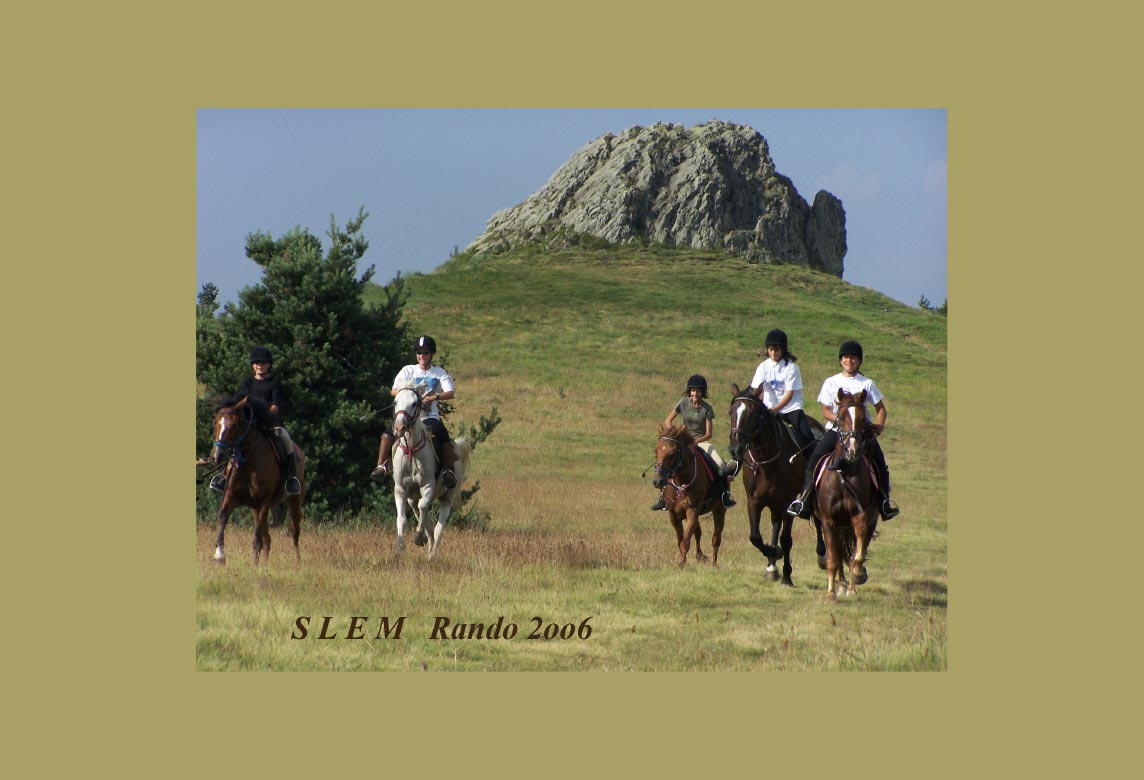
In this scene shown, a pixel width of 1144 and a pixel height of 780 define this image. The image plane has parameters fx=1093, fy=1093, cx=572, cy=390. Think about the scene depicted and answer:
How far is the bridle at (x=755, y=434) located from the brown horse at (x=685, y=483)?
5.50 feet

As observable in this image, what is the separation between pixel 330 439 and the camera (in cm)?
2009

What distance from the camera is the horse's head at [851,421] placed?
13.3 meters

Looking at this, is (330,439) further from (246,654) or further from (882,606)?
(882,606)

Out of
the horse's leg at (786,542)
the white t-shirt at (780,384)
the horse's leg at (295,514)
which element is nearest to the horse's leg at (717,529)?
the horse's leg at (786,542)

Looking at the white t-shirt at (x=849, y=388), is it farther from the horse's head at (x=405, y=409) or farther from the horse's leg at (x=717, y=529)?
the horse's head at (x=405, y=409)

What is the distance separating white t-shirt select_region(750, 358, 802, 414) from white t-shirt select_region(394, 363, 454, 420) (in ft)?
15.2

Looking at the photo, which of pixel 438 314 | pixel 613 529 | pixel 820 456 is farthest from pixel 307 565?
pixel 438 314

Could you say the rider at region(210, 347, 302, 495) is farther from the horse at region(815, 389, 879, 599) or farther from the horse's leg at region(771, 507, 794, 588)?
the horse at region(815, 389, 879, 599)

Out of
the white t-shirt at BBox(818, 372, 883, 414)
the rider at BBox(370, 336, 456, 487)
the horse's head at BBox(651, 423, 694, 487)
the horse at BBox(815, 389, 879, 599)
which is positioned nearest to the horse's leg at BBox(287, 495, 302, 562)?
the rider at BBox(370, 336, 456, 487)

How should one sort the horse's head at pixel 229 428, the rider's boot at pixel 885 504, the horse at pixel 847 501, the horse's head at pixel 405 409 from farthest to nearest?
1. the horse's head at pixel 405 409
2. the horse's head at pixel 229 428
3. the rider's boot at pixel 885 504
4. the horse at pixel 847 501

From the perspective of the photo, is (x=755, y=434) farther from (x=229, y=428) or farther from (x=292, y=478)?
(x=229, y=428)

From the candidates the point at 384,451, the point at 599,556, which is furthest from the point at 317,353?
the point at 599,556

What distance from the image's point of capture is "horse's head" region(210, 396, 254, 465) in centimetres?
1438

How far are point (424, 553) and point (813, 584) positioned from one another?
5.88m
